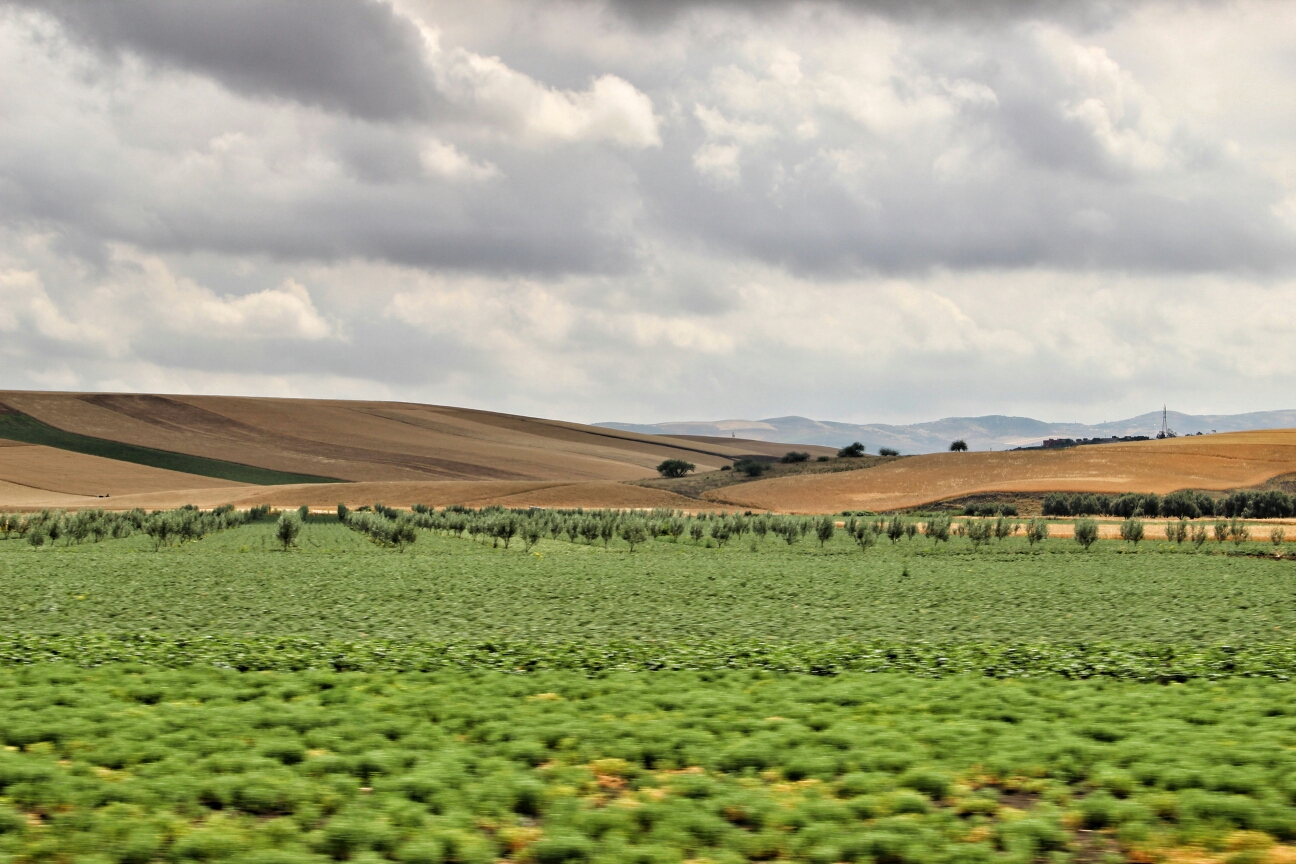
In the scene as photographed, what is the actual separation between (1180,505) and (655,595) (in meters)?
64.6

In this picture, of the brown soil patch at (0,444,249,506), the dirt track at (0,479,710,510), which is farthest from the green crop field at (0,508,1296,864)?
the brown soil patch at (0,444,249,506)

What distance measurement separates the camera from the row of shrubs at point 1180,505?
72.6 metres

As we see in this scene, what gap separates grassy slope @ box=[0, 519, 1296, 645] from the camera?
19.0 m

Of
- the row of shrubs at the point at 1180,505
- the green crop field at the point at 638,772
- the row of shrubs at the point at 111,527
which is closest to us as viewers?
the green crop field at the point at 638,772

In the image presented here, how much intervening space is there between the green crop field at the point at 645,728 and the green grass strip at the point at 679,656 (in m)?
0.09

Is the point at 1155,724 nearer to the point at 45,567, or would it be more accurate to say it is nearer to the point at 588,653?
the point at 588,653

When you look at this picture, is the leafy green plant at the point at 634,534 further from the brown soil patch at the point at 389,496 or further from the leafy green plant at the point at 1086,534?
the brown soil patch at the point at 389,496

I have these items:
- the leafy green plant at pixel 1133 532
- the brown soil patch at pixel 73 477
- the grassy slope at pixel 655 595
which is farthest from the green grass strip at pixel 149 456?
the leafy green plant at pixel 1133 532

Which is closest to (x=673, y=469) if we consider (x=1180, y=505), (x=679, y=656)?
(x=1180, y=505)

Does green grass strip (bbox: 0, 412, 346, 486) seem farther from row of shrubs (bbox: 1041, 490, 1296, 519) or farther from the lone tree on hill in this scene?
row of shrubs (bbox: 1041, 490, 1296, 519)

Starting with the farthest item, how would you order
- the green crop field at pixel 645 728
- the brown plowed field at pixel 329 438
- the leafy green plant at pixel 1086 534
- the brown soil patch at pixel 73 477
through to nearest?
the brown plowed field at pixel 329 438
the brown soil patch at pixel 73 477
the leafy green plant at pixel 1086 534
the green crop field at pixel 645 728

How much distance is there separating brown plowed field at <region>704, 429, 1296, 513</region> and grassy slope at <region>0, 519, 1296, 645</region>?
153 feet

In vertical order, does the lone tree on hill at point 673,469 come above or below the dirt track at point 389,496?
above

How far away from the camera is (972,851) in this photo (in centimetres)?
704
